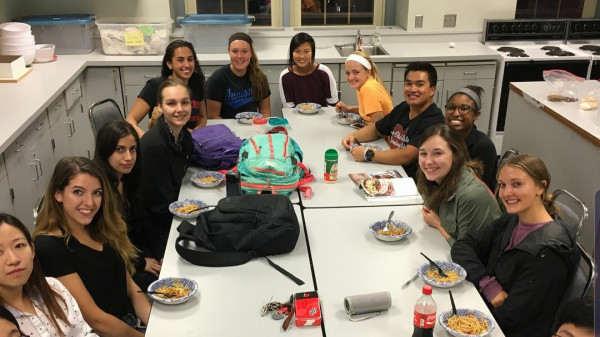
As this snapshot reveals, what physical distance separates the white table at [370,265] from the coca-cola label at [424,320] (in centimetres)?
10

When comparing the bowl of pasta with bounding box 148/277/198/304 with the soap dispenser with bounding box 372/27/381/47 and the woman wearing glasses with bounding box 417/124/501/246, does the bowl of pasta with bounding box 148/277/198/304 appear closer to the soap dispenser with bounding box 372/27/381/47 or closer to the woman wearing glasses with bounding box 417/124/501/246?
the woman wearing glasses with bounding box 417/124/501/246

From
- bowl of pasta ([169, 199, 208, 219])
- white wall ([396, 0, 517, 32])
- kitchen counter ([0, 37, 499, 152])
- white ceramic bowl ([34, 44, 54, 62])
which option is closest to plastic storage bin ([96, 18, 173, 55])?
kitchen counter ([0, 37, 499, 152])

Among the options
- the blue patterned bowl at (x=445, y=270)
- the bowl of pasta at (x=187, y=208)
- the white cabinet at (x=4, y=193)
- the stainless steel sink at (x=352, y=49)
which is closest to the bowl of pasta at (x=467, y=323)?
the blue patterned bowl at (x=445, y=270)

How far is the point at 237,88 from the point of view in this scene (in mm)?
4207

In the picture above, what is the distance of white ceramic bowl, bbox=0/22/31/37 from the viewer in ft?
14.4

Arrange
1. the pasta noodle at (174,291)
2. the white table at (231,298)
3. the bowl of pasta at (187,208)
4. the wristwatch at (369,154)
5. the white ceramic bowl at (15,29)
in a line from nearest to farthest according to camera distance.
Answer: the white table at (231,298) < the pasta noodle at (174,291) < the bowl of pasta at (187,208) < the wristwatch at (369,154) < the white ceramic bowl at (15,29)

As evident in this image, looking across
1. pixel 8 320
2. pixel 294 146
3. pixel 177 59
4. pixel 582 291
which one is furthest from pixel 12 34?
pixel 582 291

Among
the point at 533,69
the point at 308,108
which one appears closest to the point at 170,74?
the point at 308,108

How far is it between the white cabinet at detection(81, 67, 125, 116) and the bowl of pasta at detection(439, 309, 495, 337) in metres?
3.84

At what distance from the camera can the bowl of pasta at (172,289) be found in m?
1.96

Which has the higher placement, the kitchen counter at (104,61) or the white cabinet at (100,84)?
the kitchen counter at (104,61)

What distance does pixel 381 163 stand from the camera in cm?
323

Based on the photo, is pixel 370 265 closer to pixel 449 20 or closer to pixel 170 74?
pixel 170 74

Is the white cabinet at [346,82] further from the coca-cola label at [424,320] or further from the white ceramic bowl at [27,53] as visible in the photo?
the coca-cola label at [424,320]
